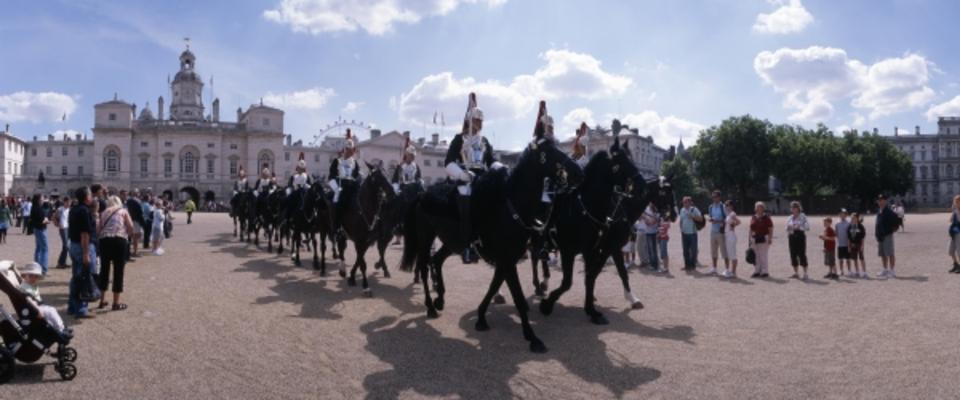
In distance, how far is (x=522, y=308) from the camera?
8.09m

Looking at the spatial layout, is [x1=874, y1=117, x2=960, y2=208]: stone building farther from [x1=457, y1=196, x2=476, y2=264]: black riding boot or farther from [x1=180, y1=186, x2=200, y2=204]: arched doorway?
[x1=457, y1=196, x2=476, y2=264]: black riding boot

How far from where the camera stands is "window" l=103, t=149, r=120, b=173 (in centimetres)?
8856

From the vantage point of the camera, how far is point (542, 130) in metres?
8.71

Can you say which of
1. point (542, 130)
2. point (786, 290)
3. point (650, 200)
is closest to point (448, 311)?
point (542, 130)

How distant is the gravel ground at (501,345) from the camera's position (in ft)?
21.0

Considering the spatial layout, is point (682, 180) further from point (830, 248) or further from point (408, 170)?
point (408, 170)

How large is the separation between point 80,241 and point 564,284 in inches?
314

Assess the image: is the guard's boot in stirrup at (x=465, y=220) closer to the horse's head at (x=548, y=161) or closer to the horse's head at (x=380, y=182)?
the horse's head at (x=548, y=161)

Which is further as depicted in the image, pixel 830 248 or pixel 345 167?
pixel 830 248

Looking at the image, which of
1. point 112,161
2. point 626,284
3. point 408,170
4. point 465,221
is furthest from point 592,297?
point 112,161

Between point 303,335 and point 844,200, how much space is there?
8005cm

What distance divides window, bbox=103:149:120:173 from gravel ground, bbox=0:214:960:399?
8744cm

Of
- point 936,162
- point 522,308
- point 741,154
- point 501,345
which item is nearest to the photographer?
point 522,308

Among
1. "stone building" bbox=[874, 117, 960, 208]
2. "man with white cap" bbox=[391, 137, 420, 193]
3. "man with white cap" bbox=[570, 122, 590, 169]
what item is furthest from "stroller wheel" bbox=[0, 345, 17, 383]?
"stone building" bbox=[874, 117, 960, 208]
